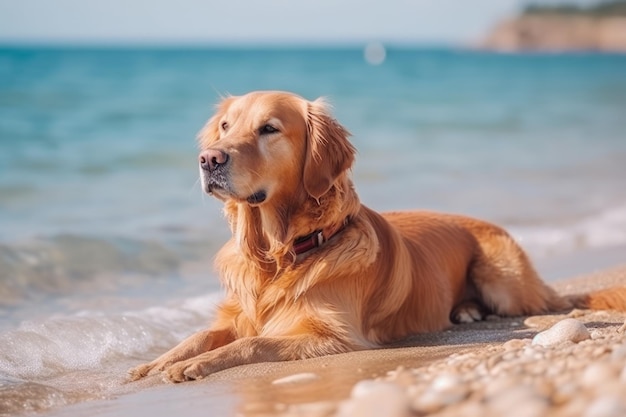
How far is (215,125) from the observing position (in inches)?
213

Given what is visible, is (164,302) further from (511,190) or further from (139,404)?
(511,190)

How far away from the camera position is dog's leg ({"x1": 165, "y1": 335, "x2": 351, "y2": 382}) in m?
4.52

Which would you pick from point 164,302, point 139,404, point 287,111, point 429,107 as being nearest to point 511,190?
point 164,302

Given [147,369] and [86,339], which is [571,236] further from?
[147,369]

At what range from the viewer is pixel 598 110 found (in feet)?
77.6

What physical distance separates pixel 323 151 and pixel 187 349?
1.19 meters

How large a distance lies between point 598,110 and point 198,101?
9.35m

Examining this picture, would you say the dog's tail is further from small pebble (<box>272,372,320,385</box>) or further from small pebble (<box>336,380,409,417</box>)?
small pebble (<box>336,380,409,417</box>)

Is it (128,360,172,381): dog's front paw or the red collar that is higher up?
the red collar

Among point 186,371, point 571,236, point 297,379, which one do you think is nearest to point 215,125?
point 186,371

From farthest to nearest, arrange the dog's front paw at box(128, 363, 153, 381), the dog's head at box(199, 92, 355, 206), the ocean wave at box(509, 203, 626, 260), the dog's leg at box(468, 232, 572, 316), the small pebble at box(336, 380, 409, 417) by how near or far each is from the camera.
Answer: the ocean wave at box(509, 203, 626, 260)
the dog's leg at box(468, 232, 572, 316)
the dog's head at box(199, 92, 355, 206)
the dog's front paw at box(128, 363, 153, 381)
the small pebble at box(336, 380, 409, 417)

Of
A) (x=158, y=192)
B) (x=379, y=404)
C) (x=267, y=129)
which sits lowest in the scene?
(x=379, y=404)

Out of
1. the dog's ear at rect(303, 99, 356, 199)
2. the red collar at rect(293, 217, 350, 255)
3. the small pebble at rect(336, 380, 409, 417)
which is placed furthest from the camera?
the red collar at rect(293, 217, 350, 255)

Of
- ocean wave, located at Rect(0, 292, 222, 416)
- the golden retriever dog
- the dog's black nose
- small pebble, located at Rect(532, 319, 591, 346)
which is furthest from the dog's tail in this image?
the dog's black nose
